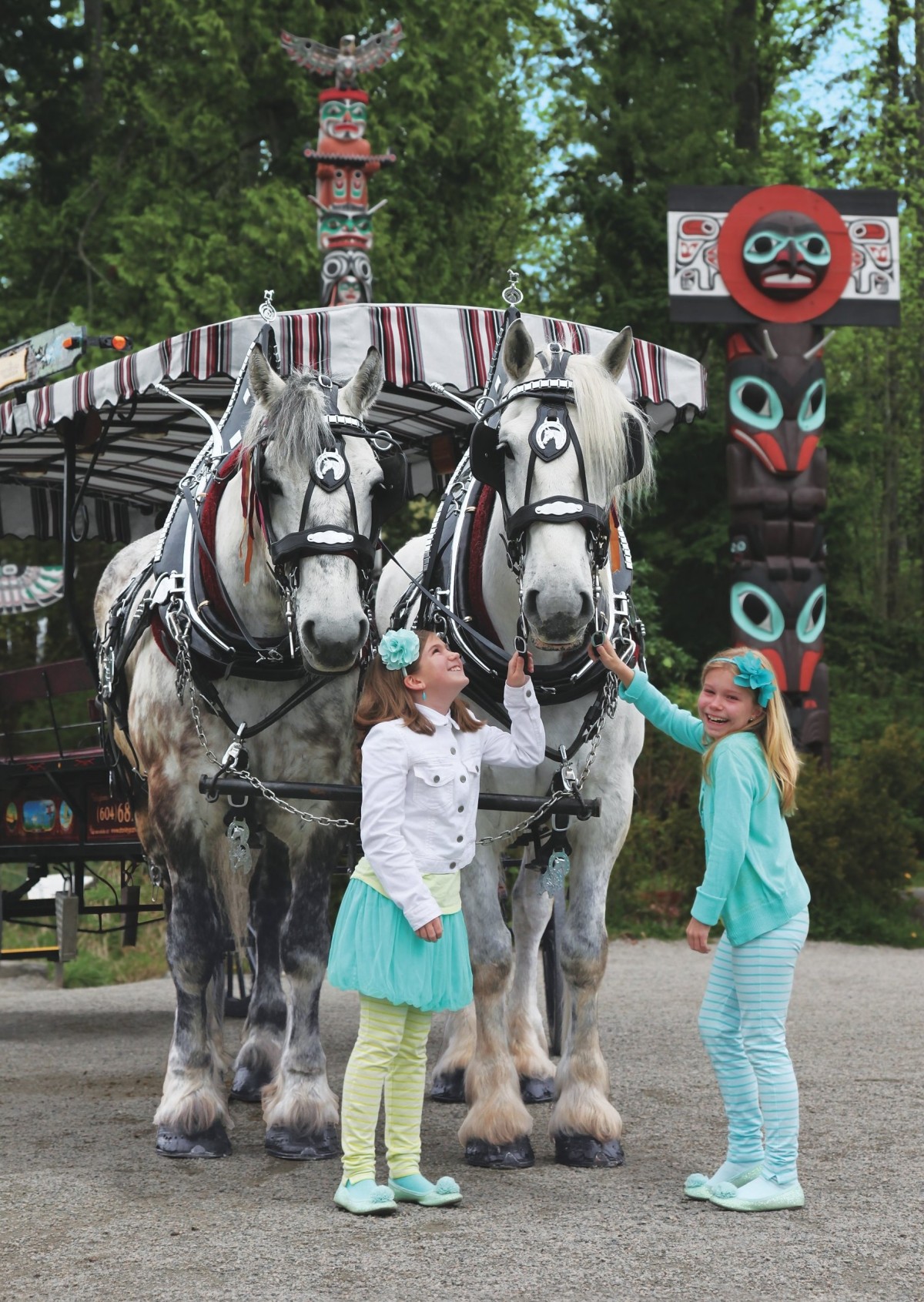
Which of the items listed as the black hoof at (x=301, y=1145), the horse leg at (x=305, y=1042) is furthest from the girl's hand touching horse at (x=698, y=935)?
the black hoof at (x=301, y=1145)

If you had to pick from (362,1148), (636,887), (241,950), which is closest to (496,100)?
(636,887)

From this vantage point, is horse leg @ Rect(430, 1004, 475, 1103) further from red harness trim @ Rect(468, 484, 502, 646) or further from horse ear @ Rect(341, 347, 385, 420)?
horse ear @ Rect(341, 347, 385, 420)

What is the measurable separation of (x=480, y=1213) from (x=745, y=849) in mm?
1164

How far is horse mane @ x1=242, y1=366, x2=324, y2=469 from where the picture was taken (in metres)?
4.51

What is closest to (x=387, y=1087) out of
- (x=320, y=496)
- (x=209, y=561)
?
(x=320, y=496)

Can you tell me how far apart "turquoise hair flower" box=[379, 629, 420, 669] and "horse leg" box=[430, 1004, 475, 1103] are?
2.05m

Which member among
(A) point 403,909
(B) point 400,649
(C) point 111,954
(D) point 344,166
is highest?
(D) point 344,166

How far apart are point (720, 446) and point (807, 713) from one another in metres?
5.61

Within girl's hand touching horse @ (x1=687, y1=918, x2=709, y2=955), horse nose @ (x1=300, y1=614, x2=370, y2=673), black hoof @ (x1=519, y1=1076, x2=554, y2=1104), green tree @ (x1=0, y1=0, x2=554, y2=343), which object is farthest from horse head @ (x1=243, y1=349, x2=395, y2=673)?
green tree @ (x1=0, y1=0, x2=554, y2=343)

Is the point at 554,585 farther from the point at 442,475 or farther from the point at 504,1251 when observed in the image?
the point at 442,475

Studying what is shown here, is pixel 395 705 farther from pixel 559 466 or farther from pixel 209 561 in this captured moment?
pixel 209 561

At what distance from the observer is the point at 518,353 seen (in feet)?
14.7

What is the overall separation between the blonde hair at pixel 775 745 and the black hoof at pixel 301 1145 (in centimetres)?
162

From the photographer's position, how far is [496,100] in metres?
21.0
